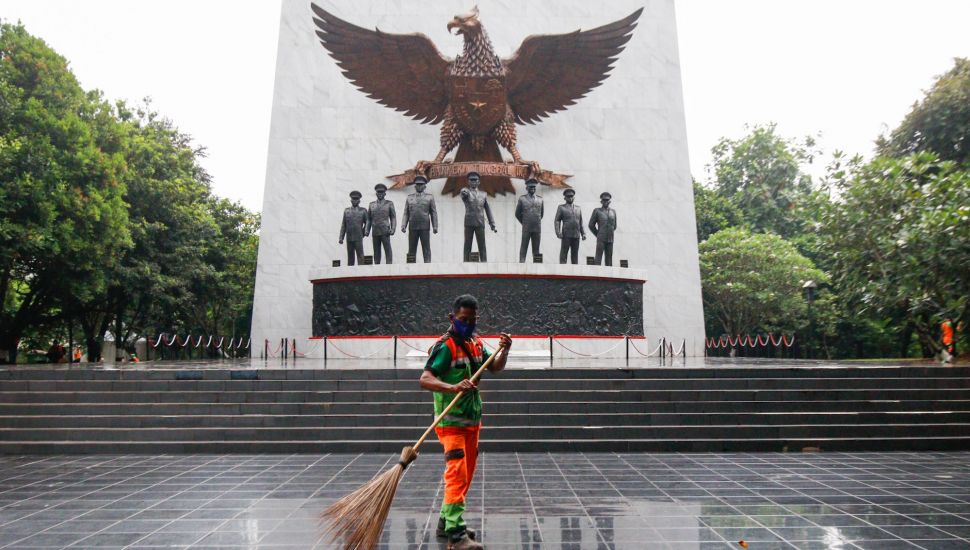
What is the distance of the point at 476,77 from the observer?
1762 cm

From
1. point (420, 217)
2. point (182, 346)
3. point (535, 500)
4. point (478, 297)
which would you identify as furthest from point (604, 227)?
point (535, 500)

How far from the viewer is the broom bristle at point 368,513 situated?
429 cm

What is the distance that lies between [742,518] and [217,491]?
388cm

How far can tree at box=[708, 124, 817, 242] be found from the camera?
33.1 meters

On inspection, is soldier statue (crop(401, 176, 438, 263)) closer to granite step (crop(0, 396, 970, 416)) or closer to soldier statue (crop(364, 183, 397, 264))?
soldier statue (crop(364, 183, 397, 264))

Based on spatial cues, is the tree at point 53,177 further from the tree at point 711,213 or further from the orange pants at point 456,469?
the tree at point 711,213

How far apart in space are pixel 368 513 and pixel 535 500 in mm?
1749

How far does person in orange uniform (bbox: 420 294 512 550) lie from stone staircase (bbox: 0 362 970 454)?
140 inches

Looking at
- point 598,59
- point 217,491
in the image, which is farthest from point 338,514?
point 598,59

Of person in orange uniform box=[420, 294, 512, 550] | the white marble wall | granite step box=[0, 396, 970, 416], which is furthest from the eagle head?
person in orange uniform box=[420, 294, 512, 550]

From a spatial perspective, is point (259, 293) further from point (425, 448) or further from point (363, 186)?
point (425, 448)

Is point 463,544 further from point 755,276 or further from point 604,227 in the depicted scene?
point 755,276

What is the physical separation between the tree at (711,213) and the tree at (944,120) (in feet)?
29.6

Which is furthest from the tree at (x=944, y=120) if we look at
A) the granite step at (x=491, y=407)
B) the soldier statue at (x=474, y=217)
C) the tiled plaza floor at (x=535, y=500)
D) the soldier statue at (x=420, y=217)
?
the tiled plaza floor at (x=535, y=500)
